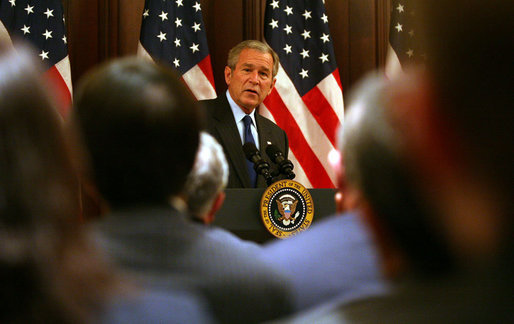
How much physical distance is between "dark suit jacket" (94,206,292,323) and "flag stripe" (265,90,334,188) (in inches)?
171

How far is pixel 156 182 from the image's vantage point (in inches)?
46.4

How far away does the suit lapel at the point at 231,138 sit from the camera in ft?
13.7

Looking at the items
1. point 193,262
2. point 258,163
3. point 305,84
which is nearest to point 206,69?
point 305,84

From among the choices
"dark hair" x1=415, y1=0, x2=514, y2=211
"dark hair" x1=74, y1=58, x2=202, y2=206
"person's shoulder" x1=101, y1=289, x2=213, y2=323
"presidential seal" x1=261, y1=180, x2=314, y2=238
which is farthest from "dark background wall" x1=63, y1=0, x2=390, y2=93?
"dark hair" x1=415, y1=0, x2=514, y2=211

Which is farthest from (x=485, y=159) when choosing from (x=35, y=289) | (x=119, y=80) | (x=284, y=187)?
(x=284, y=187)

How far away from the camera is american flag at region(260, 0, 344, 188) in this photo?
5.61 m

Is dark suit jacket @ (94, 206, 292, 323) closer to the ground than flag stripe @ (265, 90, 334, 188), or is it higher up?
closer to the ground

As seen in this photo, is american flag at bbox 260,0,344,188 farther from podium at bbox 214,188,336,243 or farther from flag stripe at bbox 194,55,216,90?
podium at bbox 214,188,336,243

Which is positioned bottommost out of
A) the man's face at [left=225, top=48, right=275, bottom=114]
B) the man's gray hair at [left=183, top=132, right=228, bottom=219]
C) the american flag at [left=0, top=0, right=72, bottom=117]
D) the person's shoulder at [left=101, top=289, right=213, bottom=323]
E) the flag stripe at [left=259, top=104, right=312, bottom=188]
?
the person's shoulder at [left=101, top=289, right=213, bottom=323]

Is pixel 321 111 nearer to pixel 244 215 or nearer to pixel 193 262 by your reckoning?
pixel 244 215

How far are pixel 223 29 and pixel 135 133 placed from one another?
4906mm

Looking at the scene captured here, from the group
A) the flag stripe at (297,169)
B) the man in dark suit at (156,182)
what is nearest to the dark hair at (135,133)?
the man in dark suit at (156,182)

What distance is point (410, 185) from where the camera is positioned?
64 cm

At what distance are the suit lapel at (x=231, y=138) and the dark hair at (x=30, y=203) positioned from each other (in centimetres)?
326
